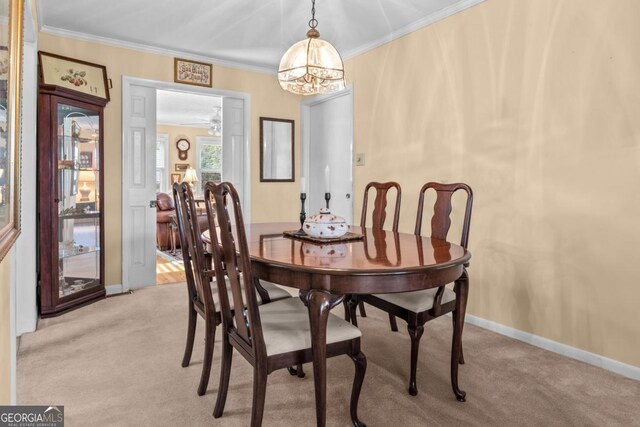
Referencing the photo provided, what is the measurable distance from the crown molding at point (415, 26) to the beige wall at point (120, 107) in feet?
3.40

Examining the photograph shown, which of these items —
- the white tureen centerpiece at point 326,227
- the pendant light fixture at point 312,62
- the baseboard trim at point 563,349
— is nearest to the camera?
the white tureen centerpiece at point 326,227

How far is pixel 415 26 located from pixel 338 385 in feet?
9.37

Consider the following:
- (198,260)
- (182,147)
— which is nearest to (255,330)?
(198,260)

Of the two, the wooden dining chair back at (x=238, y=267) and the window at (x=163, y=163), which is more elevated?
the window at (x=163, y=163)

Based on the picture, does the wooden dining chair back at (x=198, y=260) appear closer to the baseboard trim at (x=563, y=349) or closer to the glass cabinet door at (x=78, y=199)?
the glass cabinet door at (x=78, y=199)

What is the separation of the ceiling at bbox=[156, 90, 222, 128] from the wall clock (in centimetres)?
38

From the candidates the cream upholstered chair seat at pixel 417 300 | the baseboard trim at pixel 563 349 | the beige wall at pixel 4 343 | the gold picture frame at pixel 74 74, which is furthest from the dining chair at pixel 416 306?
the gold picture frame at pixel 74 74

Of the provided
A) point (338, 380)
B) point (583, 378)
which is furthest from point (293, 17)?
point (583, 378)

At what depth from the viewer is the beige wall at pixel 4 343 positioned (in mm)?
1338

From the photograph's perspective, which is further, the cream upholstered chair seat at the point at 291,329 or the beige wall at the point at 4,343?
the cream upholstered chair seat at the point at 291,329

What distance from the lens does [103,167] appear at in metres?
3.61

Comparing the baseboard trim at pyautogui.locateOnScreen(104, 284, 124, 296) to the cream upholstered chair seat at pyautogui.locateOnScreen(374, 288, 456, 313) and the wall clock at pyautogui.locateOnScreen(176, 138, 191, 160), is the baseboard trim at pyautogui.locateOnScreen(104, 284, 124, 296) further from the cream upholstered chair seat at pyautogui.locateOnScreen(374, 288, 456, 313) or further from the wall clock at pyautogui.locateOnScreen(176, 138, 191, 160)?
the wall clock at pyautogui.locateOnScreen(176, 138, 191, 160)

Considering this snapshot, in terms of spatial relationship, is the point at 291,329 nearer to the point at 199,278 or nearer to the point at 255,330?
the point at 255,330

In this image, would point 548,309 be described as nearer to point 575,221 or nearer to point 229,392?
point 575,221
